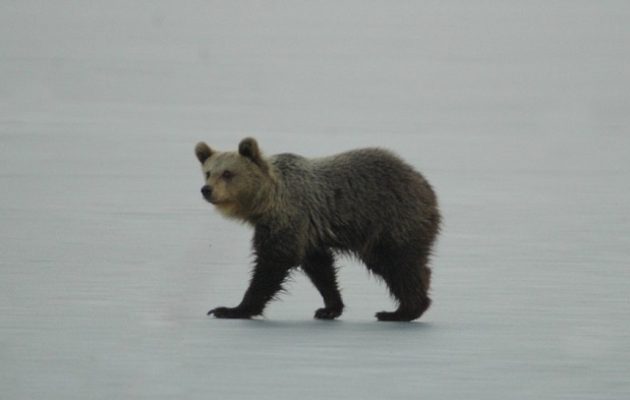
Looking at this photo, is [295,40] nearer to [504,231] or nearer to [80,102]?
[80,102]

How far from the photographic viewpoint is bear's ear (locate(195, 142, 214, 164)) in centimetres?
913

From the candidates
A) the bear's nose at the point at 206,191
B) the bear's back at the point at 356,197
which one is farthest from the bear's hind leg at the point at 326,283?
the bear's nose at the point at 206,191

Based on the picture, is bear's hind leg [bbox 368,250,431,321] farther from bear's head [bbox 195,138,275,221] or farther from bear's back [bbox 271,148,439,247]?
bear's head [bbox 195,138,275,221]

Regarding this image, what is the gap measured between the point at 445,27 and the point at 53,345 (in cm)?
4178

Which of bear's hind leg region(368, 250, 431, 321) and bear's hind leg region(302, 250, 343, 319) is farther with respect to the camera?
bear's hind leg region(302, 250, 343, 319)

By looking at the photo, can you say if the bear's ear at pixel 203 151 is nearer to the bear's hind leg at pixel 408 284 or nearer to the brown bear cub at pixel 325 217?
the brown bear cub at pixel 325 217

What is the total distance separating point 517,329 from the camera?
9.00 meters

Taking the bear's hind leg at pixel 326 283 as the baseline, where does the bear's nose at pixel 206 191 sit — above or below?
above

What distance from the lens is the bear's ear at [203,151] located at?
30.0 ft

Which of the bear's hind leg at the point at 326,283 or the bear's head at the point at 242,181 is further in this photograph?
the bear's hind leg at the point at 326,283

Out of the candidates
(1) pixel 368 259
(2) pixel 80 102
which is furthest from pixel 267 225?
(2) pixel 80 102

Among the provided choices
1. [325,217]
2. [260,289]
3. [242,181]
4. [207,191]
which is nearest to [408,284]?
[325,217]

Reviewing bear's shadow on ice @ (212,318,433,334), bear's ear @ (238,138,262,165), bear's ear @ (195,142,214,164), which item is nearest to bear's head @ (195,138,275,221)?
bear's ear @ (238,138,262,165)

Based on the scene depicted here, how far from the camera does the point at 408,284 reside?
9055 millimetres
